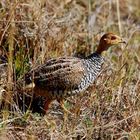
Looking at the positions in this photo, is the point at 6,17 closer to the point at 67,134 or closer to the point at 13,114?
the point at 13,114

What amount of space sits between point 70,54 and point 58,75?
1123 mm

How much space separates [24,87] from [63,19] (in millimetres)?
1780

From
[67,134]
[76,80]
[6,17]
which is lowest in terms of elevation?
[67,134]

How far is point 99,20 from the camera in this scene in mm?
8289

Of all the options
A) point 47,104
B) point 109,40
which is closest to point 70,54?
point 109,40

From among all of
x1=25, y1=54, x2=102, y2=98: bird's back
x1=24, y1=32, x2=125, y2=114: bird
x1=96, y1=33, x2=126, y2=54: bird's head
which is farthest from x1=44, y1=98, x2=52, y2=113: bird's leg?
x1=96, y1=33, x2=126, y2=54: bird's head

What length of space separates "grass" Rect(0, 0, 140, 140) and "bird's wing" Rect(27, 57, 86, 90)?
0.20 meters

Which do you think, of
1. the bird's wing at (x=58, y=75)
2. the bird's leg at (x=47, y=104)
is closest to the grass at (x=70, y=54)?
the bird's leg at (x=47, y=104)

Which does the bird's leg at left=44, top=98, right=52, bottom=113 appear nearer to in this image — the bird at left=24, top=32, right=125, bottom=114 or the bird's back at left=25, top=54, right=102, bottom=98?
the bird at left=24, top=32, right=125, bottom=114

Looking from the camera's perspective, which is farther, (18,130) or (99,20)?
(99,20)

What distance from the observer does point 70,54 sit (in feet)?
22.7

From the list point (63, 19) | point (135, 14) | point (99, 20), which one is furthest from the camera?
point (135, 14)

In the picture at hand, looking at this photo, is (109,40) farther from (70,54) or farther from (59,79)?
(70,54)

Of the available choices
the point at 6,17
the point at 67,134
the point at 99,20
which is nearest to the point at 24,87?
the point at 67,134
